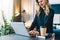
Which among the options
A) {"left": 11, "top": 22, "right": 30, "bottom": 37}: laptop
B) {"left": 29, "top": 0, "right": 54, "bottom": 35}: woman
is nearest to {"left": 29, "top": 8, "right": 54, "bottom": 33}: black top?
{"left": 29, "top": 0, "right": 54, "bottom": 35}: woman

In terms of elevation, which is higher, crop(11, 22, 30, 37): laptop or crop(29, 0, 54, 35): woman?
crop(29, 0, 54, 35): woman

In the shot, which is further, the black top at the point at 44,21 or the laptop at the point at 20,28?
the black top at the point at 44,21

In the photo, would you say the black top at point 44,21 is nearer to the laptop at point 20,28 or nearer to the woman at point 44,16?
the woman at point 44,16

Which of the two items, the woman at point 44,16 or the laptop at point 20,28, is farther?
the woman at point 44,16

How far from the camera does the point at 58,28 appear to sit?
3250mm

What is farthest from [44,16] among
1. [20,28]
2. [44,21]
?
[20,28]

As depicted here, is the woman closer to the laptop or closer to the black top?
the black top

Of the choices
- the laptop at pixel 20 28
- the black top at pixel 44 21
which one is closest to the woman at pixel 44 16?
the black top at pixel 44 21

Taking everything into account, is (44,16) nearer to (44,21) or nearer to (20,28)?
(44,21)

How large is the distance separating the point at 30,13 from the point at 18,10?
532mm

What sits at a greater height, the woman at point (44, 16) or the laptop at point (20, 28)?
the woman at point (44, 16)

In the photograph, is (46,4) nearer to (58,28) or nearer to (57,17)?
(58,28)

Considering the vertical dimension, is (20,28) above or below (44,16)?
below

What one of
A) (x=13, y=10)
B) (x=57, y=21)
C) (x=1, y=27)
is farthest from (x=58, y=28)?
(x=13, y=10)
